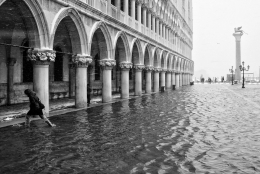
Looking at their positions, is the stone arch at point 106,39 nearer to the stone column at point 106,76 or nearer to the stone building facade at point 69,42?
the stone building facade at point 69,42

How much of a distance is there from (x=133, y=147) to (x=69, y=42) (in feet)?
48.2

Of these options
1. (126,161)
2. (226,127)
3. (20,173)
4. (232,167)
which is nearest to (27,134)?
(20,173)

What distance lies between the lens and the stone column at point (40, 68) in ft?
34.4

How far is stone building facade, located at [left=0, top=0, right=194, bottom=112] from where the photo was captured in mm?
10609

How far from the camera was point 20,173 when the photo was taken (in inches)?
175

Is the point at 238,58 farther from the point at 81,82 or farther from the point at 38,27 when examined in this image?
the point at 38,27

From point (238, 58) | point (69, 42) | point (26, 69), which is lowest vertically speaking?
point (26, 69)

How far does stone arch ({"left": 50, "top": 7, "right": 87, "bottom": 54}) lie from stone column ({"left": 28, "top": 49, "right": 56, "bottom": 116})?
0.62 metres

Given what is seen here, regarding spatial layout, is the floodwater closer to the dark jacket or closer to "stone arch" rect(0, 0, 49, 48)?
the dark jacket

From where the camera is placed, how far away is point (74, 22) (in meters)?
12.8

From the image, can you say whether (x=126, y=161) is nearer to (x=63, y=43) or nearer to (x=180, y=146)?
(x=180, y=146)

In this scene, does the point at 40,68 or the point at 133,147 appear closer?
the point at 133,147

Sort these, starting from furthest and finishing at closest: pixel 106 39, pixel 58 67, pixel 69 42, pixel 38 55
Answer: pixel 58 67, pixel 69 42, pixel 106 39, pixel 38 55

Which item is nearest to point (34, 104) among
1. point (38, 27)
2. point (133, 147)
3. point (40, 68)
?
point (40, 68)
